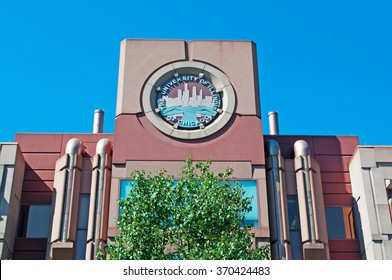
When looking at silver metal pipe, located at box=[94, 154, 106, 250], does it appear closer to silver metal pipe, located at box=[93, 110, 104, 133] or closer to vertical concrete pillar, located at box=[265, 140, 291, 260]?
silver metal pipe, located at box=[93, 110, 104, 133]

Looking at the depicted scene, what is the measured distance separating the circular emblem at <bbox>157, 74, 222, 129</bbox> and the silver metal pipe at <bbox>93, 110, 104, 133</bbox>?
265 inches

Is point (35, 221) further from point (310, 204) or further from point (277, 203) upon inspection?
point (310, 204)

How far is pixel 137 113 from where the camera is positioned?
3403cm

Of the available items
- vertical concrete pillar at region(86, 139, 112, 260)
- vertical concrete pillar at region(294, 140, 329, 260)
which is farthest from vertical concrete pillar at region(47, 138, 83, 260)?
vertical concrete pillar at region(294, 140, 329, 260)

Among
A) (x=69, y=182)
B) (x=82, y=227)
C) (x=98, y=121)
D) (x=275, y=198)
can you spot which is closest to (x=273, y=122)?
(x=275, y=198)

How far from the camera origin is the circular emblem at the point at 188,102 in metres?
34.0

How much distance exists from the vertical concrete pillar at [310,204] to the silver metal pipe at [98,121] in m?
13.5

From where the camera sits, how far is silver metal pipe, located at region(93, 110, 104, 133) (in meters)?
39.3

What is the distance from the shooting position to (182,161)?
107 feet

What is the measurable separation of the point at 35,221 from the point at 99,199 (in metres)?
4.24

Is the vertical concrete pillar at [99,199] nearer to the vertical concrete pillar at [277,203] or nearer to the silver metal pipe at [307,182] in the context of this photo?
the vertical concrete pillar at [277,203]

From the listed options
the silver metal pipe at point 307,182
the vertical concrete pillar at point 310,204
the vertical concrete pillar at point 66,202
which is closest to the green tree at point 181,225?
the vertical concrete pillar at point 66,202
